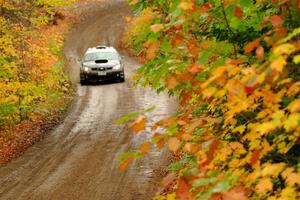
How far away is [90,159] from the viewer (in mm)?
13086

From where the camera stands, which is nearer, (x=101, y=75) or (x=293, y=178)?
(x=293, y=178)

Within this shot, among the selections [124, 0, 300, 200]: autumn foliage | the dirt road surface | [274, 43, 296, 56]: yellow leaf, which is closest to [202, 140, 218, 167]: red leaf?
[124, 0, 300, 200]: autumn foliage

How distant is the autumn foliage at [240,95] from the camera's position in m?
3.35

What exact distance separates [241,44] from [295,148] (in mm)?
1631

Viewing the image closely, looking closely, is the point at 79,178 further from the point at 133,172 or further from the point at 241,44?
the point at 241,44

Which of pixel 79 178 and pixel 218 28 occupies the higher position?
pixel 218 28

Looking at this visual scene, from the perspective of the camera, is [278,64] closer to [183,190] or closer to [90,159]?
[183,190]

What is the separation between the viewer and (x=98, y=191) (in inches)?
420

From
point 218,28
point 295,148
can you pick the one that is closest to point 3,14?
point 218,28

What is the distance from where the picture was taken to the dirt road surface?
428 inches

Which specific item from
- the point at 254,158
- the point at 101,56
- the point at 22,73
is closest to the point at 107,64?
the point at 101,56

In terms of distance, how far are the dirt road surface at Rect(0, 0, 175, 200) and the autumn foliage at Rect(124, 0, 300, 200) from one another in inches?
82.4

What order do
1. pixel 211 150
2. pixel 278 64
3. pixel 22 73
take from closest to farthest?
pixel 278 64, pixel 211 150, pixel 22 73

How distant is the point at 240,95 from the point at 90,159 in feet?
31.5
